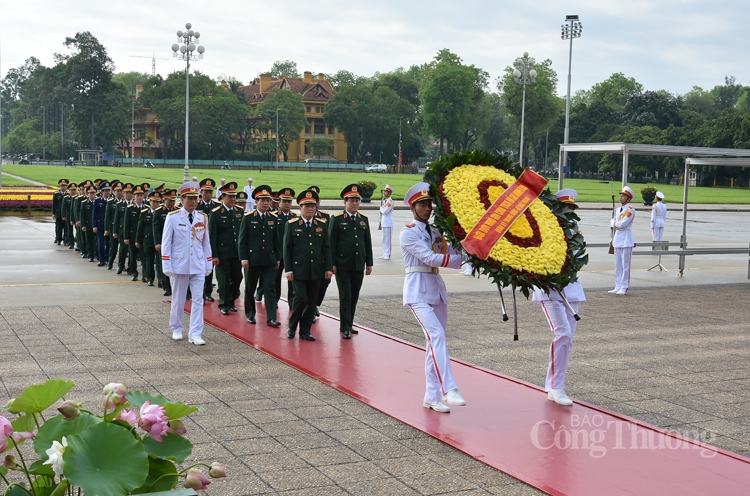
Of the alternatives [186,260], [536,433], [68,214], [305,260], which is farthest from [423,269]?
[68,214]

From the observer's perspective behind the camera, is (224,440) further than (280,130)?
No

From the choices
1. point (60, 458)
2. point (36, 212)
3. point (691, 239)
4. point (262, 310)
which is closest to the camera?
point (60, 458)

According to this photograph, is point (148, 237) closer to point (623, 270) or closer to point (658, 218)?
point (623, 270)

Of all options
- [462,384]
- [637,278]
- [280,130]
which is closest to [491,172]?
[462,384]

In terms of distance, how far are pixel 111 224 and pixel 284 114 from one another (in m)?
89.7

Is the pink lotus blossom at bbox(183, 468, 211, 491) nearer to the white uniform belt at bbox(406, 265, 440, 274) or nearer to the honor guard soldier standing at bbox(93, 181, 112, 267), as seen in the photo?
the white uniform belt at bbox(406, 265, 440, 274)

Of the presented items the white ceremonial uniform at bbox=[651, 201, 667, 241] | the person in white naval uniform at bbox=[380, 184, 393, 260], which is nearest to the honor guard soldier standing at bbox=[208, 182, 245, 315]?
the person in white naval uniform at bbox=[380, 184, 393, 260]

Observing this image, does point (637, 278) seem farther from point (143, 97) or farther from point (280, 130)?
point (143, 97)

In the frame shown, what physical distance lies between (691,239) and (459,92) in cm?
6517

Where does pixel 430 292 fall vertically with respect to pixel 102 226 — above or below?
above

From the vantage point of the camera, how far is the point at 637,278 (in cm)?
1811

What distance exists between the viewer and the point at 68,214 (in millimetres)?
21875

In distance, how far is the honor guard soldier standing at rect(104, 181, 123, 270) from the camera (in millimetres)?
17703

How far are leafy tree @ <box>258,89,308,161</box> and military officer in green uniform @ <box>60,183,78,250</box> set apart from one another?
84532 mm
